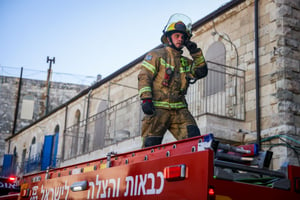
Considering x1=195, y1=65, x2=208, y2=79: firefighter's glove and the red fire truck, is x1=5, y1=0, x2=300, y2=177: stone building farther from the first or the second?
the red fire truck

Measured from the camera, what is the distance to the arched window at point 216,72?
12.0m

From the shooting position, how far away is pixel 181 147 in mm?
3906

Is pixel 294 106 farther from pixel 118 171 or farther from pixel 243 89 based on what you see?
pixel 118 171

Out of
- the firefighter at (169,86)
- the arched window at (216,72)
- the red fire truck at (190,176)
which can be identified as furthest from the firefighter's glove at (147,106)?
the arched window at (216,72)

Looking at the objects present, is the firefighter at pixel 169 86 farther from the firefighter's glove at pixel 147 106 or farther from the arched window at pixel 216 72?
the arched window at pixel 216 72

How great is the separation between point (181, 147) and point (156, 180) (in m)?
0.46

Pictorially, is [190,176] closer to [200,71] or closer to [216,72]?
[200,71]

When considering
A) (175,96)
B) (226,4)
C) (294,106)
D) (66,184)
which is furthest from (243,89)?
(66,184)

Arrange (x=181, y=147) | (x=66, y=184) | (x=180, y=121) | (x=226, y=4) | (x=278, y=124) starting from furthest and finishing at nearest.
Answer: (x=226, y=4) < (x=278, y=124) < (x=180, y=121) < (x=66, y=184) < (x=181, y=147)

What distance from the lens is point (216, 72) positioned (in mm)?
12195

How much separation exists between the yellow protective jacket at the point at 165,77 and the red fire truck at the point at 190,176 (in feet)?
4.17

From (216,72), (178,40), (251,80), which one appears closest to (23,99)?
(216,72)

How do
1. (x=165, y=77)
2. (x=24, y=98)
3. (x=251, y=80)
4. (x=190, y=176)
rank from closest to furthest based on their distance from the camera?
1. (x=190, y=176)
2. (x=165, y=77)
3. (x=251, y=80)
4. (x=24, y=98)

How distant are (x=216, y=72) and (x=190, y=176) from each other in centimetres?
914
